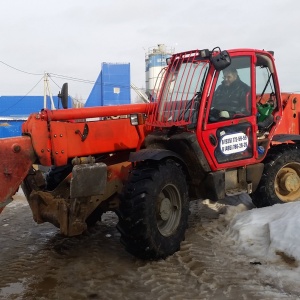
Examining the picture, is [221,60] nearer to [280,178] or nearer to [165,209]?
[165,209]

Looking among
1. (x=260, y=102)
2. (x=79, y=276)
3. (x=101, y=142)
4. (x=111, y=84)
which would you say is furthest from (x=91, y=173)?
(x=111, y=84)

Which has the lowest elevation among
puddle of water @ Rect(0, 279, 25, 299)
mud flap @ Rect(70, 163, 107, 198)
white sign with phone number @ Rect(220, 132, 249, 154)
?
puddle of water @ Rect(0, 279, 25, 299)

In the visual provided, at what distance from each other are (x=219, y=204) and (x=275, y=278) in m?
3.18

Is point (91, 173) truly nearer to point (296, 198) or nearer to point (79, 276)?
point (79, 276)

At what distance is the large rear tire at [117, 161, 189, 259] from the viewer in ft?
14.9

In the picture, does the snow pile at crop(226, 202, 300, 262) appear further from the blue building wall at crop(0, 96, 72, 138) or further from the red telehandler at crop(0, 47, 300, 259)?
the blue building wall at crop(0, 96, 72, 138)

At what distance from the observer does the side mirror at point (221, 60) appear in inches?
206

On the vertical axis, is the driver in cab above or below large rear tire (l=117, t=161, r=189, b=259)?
above

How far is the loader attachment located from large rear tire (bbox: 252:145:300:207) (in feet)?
11.7

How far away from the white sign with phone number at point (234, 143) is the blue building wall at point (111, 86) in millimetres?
24903

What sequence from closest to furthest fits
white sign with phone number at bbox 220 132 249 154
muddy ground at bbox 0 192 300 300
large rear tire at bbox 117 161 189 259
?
muddy ground at bbox 0 192 300 300 → large rear tire at bbox 117 161 189 259 → white sign with phone number at bbox 220 132 249 154

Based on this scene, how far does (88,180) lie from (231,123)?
7.21 feet

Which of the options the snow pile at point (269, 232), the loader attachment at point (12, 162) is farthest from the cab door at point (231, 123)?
the loader attachment at point (12, 162)

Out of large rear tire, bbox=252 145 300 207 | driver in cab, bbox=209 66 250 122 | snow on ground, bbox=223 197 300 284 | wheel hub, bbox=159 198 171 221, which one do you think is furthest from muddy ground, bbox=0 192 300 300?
driver in cab, bbox=209 66 250 122
